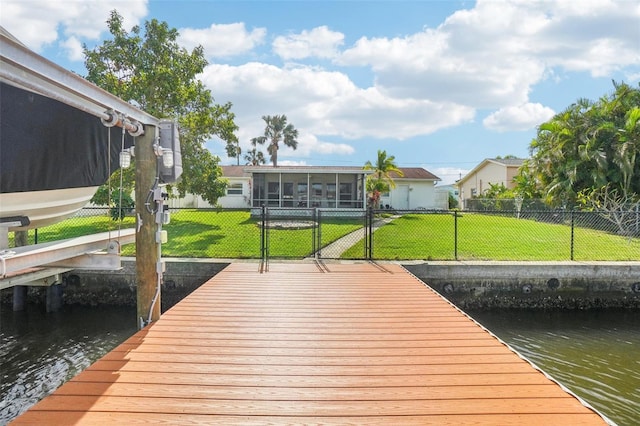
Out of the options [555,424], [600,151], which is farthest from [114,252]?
[600,151]

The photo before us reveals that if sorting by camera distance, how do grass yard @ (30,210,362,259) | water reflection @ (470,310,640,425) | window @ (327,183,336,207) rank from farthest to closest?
window @ (327,183,336,207)
grass yard @ (30,210,362,259)
water reflection @ (470,310,640,425)

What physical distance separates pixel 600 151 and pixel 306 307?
58.8 feet

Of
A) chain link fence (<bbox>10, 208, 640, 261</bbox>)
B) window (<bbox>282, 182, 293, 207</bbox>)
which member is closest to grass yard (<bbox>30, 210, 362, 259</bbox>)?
chain link fence (<bbox>10, 208, 640, 261</bbox>)

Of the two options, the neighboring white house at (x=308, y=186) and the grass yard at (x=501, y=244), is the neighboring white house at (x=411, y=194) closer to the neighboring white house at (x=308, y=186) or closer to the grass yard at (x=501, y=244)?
the neighboring white house at (x=308, y=186)

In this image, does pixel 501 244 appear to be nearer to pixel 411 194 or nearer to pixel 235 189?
pixel 411 194

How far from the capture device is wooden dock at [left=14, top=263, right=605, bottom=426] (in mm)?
2512

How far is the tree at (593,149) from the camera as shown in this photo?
16.5 meters

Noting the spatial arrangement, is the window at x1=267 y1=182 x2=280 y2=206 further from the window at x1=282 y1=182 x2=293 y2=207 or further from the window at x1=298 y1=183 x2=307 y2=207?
the window at x1=298 y1=183 x2=307 y2=207

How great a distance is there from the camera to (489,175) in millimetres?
30125

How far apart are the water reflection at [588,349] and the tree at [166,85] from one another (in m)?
11.7

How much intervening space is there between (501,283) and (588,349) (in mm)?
2248

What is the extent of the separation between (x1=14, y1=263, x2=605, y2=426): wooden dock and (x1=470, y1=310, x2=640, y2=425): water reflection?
164 centimetres

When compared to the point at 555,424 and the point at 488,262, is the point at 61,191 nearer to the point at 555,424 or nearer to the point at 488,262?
the point at 555,424

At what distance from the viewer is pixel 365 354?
3.55 meters
